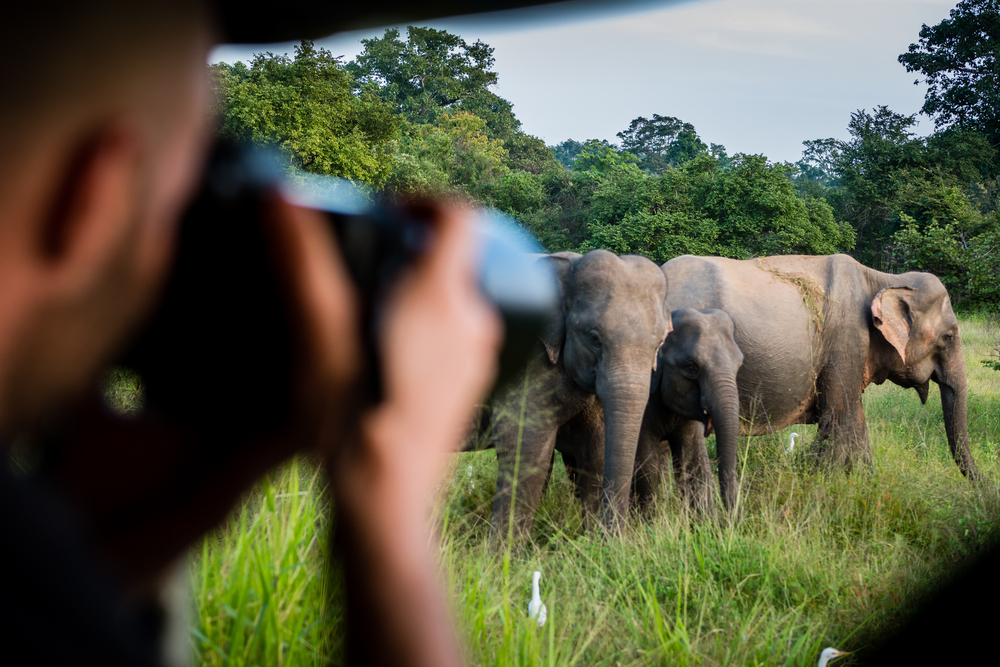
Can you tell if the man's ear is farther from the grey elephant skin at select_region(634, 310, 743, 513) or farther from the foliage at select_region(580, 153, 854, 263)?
the foliage at select_region(580, 153, 854, 263)

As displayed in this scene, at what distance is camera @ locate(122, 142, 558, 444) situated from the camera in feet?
1.58

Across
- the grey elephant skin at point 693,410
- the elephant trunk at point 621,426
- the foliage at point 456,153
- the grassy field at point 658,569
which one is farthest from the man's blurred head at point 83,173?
the foliage at point 456,153

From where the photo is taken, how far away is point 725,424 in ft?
16.9

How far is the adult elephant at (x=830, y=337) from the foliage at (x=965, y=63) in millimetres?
16101

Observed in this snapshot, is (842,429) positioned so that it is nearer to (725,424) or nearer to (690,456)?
(690,456)

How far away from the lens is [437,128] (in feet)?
90.4

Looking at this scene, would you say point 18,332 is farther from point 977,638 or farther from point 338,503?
point 977,638

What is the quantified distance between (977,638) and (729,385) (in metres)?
4.87

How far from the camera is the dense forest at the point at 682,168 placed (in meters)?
13.7

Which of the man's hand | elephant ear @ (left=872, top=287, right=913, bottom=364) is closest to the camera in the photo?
the man's hand

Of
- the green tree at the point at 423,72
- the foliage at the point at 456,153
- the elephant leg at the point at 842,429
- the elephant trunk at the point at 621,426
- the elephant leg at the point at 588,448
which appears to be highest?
the green tree at the point at 423,72

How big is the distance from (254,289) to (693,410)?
532 centimetres

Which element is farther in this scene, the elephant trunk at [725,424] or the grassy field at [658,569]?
the elephant trunk at [725,424]

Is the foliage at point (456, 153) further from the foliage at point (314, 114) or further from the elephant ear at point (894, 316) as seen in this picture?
the elephant ear at point (894, 316)
